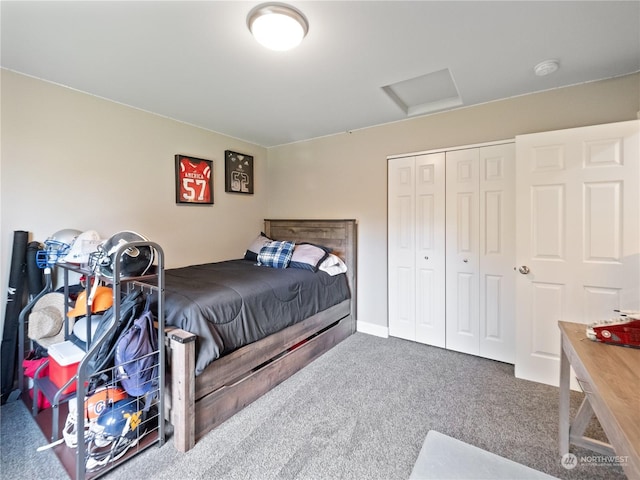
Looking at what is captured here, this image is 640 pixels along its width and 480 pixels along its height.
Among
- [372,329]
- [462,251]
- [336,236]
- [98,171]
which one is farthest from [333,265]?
[98,171]

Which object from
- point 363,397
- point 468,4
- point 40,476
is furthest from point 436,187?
point 40,476

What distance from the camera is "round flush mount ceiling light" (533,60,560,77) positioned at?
2020 millimetres

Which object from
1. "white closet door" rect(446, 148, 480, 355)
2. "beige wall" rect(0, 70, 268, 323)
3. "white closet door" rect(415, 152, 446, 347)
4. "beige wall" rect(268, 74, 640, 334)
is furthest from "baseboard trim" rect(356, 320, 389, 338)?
"beige wall" rect(0, 70, 268, 323)

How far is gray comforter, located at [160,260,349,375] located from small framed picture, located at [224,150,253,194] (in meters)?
1.14

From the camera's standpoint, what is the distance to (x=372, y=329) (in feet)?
11.1

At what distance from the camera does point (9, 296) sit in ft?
6.75

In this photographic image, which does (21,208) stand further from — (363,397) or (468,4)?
(468,4)

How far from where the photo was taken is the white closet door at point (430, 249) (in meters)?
2.93

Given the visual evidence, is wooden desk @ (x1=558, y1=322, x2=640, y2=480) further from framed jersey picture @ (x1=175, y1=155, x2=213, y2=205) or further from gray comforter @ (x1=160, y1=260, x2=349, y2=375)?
framed jersey picture @ (x1=175, y1=155, x2=213, y2=205)

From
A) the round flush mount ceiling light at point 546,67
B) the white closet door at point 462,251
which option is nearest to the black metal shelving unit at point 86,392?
the white closet door at point 462,251

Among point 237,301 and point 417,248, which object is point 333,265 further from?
point 237,301

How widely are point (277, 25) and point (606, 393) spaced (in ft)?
6.93

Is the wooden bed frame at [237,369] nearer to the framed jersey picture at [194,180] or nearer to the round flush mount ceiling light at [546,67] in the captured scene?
the framed jersey picture at [194,180]

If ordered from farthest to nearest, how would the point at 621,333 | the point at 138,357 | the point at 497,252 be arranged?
the point at 497,252, the point at 138,357, the point at 621,333
